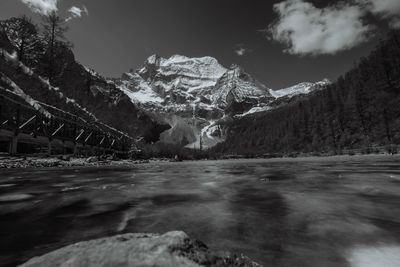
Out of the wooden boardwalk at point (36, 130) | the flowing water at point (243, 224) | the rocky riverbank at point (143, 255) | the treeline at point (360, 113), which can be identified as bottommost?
the flowing water at point (243, 224)

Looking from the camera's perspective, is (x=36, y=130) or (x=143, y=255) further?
(x=36, y=130)

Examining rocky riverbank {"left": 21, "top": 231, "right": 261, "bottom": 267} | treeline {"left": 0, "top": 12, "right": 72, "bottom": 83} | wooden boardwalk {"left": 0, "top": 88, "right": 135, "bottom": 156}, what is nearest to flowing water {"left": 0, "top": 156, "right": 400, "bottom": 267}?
rocky riverbank {"left": 21, "top": 231, "right": 261, "bottom": 267}

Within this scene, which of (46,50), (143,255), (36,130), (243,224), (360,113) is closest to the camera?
(143,255)

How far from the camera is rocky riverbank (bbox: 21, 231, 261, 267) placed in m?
1.66

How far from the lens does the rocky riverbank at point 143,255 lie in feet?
5.44

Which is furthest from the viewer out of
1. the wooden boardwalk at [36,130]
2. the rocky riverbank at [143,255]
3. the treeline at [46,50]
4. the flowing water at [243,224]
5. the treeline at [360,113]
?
the treeline at [360,113]

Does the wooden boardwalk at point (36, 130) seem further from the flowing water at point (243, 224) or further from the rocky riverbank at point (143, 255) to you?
the rocky riverbank at point (143, 255)

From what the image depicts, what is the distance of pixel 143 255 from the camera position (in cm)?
171

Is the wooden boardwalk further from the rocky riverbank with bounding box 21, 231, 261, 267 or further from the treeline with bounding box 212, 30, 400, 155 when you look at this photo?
the treeline with bounding box 212, 30, 400, 155

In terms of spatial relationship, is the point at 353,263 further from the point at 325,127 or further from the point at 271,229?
the point at 325,127

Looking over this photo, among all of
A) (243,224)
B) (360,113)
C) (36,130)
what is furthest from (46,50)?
(360,113)

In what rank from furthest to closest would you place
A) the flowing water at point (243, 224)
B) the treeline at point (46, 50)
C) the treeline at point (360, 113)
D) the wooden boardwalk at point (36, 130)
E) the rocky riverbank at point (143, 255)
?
the treeline at point (360, 113), the treeline at point (46, 50), the wooden boardwalk at point (36, 130), the flowing water at point (243, 224), the rocky riverbank at point (143, 255)

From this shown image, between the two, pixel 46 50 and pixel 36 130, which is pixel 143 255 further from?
pixel 46 50

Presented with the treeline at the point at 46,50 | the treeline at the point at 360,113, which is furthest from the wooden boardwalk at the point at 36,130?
the treeline at the point at 360,113
